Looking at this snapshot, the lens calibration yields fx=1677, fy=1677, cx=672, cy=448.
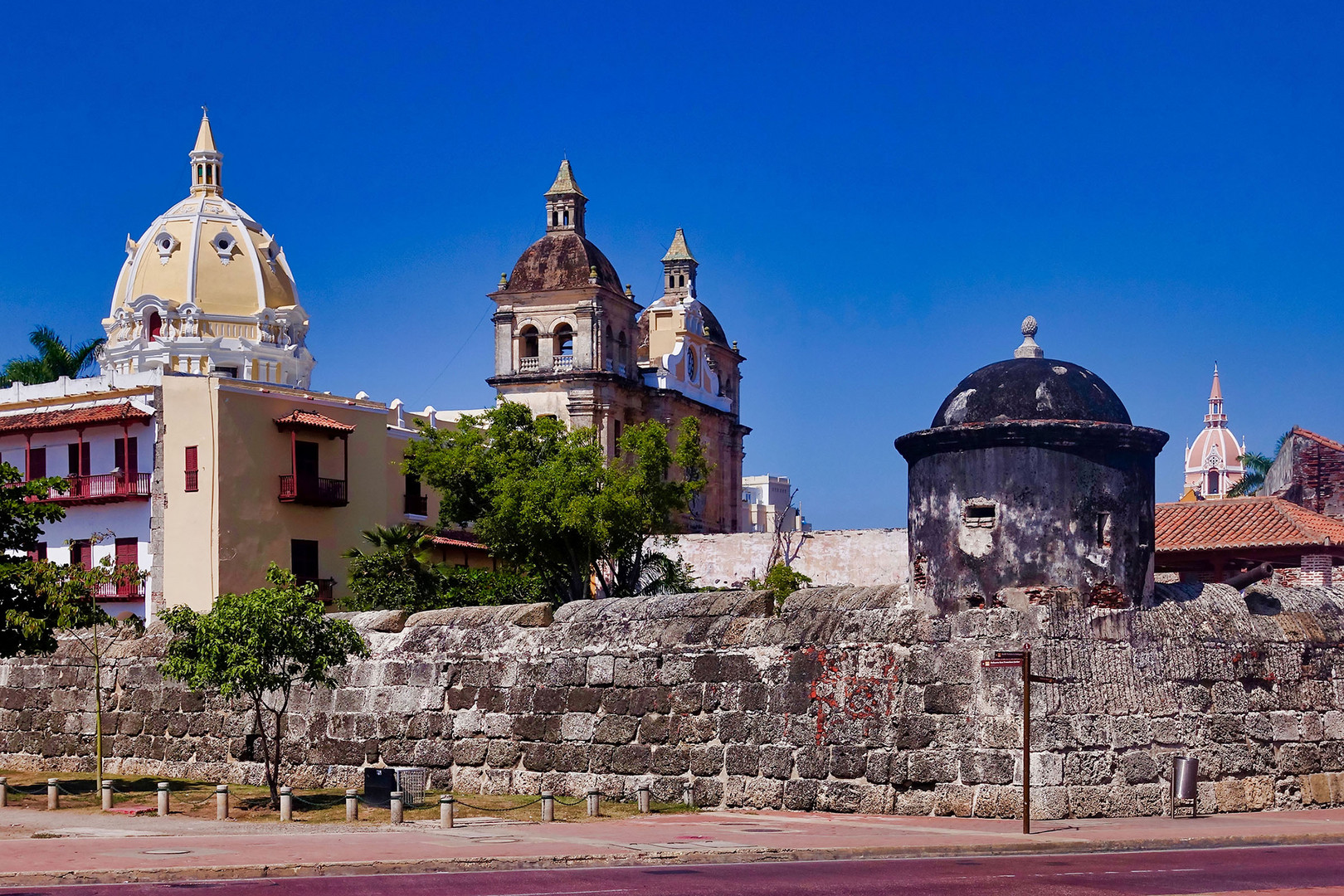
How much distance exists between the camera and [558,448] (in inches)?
1906

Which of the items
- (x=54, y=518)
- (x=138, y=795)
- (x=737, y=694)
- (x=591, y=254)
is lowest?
(x=138, y=795)

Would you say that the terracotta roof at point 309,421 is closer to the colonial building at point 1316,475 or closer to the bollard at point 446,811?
the colonial building at point 1316,475

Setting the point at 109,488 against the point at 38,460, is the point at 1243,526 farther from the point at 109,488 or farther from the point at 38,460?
the point at 38,460

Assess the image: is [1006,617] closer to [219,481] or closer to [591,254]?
[219,481]

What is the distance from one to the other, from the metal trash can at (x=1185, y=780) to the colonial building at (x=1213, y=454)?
94863 millimetres

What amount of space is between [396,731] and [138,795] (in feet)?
10.3

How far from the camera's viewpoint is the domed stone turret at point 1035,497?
16969 millimetres

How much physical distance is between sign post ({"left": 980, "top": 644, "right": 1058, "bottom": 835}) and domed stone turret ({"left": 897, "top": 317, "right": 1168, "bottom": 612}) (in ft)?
2.92

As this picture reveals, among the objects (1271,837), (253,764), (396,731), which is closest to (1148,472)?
(1271,837)

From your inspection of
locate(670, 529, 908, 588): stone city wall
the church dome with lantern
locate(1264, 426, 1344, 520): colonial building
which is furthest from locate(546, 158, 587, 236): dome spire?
locate(1264, 426, 1344, 520): colonial building

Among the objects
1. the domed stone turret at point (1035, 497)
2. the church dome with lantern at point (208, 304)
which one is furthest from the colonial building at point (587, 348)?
the domed stone turret at point (1035, 497)

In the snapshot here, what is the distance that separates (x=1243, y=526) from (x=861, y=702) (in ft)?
55.7

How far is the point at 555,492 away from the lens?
4562 cm

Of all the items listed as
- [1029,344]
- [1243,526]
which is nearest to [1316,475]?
[1243,526]
